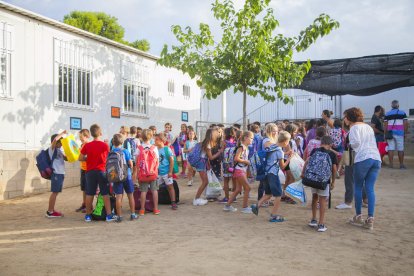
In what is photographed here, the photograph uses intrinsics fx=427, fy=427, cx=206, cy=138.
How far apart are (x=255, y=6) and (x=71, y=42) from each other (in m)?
5.24

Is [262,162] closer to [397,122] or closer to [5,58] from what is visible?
[5,58]

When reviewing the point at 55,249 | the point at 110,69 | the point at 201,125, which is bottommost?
the point at 55,249

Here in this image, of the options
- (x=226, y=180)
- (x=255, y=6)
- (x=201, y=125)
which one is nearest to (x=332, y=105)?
(x=201, y=125)

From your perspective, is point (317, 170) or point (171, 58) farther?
point (171, 58)

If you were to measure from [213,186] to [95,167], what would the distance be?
110 inches

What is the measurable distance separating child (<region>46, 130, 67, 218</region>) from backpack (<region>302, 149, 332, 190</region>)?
457 cm

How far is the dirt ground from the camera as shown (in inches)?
193

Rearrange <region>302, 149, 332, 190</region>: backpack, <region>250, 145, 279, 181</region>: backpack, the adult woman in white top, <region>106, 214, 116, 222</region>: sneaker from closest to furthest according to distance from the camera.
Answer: <region>302, 149, 332, 190</region>: backpack → the adult woman in white top → <region>250, 145, 279, 181</region>: backpack → <region>106, 214, 116, 222</region>: sneaker

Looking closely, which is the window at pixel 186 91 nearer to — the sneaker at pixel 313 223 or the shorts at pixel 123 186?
the shorts at pixel 123 186

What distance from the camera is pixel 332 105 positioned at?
19.7 meters

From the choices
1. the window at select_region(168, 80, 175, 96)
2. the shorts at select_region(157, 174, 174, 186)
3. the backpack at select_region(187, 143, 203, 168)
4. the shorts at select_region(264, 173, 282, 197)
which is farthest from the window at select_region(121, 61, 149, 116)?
the shorts at select_region(264, 173, 282, 197)

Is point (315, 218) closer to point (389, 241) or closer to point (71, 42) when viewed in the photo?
point (389, 241)

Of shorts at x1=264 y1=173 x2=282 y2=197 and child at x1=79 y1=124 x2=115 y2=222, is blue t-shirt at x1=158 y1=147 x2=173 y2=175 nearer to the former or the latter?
child at x1=79 y1=124 x2=115 y2=222

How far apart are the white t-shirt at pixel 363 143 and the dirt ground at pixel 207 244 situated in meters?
1.18
